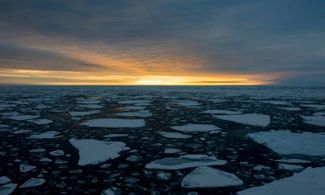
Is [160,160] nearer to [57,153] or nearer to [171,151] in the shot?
[171,151]

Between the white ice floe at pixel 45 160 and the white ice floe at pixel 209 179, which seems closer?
the white ice floe at pixel 209 179

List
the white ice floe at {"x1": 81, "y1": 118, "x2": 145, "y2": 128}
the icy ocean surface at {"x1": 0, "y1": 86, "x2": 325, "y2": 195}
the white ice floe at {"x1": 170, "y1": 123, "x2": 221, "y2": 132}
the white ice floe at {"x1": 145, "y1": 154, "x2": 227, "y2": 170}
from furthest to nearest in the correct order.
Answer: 1. the white ice floe at {"x1": 81, "y1": 118, "x2": 145, "y2": 128}
2. the white ice floe at {"x1": 170, "y1": 123, "x2": 221, "y2": 132}
3. the white ice floe at {"x1": 145, "y1": 154, "x2": 227, "y2": 170}
4. the icy ocean surface at {"x1": 0, "y1": 86, "x2": 325, "y2": 195}

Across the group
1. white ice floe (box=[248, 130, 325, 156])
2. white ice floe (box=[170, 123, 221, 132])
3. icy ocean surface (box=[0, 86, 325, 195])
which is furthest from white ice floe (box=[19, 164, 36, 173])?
white ice floe (box=[248, 130, 325, 156])

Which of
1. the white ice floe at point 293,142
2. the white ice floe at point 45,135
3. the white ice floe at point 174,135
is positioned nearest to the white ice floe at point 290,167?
the white ice floe at point 293,142

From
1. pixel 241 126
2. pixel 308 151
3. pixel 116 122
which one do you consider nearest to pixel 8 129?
pixel 116 122

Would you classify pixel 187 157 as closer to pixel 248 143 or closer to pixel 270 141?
pixel 248 143

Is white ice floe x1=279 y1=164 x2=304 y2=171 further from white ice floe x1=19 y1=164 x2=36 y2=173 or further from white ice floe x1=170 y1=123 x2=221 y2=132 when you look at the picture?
white ice floe x1=19 y1=164 x2=36 y2=173

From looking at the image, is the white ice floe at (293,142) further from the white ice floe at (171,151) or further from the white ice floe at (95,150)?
the white ice floe at (95,150)
